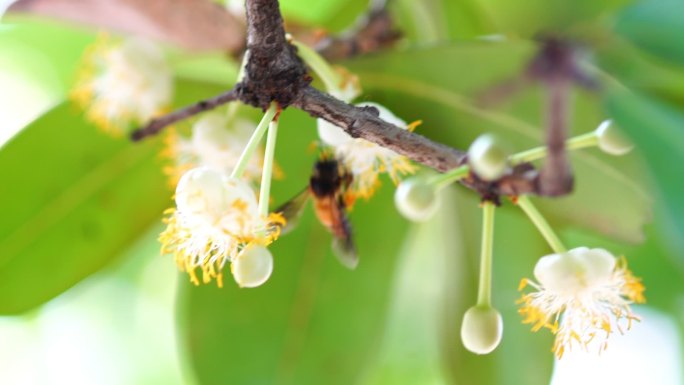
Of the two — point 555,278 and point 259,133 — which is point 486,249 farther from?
point 259,133

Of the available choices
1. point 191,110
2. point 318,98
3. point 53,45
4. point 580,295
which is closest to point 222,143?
point 191,110

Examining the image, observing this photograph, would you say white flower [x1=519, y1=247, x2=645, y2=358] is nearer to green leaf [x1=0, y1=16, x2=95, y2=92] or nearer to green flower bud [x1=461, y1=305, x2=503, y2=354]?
green flower bud [x1=461, y1=305, x2=503, y2=354]

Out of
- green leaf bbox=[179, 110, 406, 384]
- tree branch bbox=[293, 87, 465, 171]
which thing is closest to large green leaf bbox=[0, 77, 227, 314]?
green leaf bbox=[179, 110, 406, 384]

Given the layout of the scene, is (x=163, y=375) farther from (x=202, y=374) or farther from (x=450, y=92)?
(x=450, y=92)

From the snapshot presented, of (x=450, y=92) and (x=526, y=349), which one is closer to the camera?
(x=450, y=92)

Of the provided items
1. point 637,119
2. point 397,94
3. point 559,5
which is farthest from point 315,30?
point 637,119

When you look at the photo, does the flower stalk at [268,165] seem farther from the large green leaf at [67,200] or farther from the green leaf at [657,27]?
the large green leaf at [67,200]
